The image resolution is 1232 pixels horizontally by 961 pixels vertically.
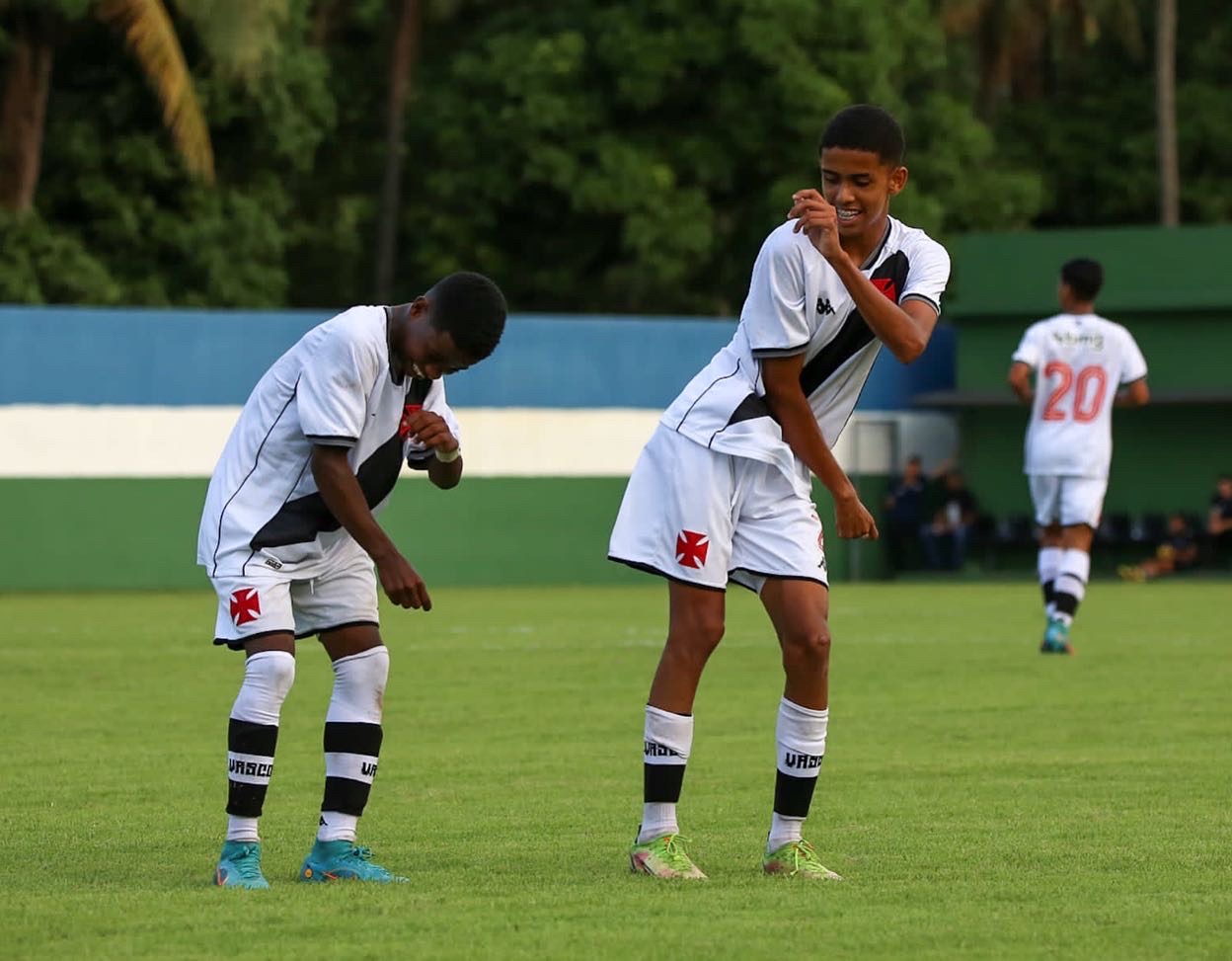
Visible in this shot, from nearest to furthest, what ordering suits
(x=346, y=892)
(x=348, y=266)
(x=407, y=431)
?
1. (x=346, y=892)
2. (x=407, y=431)
3. (x=348, y=266)

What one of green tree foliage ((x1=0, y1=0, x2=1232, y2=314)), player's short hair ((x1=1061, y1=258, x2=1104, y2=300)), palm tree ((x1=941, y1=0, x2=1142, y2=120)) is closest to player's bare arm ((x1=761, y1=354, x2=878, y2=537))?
player's short hair ((x1=1061, y1=258, x2=1104, y2=300))

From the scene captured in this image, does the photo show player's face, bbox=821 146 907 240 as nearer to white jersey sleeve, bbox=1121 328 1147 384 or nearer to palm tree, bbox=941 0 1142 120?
white jersey sleeve, bbox=1121 328 1147 384

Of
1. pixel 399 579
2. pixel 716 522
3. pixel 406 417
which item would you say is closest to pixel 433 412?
pixel 406 417

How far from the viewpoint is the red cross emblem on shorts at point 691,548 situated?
6941 millimetres

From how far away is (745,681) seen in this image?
13688 mm

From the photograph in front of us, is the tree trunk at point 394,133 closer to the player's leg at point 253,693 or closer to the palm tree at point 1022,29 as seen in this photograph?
the palm tree at point 1022,29

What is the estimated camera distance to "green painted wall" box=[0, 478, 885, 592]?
2438 centimetres

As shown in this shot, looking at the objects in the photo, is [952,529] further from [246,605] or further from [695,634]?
[246,605]

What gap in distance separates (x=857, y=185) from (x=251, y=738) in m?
2.32

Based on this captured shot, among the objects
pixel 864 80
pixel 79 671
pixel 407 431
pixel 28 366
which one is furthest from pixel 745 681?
pixel 864 80

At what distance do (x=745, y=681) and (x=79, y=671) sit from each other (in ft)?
13.3

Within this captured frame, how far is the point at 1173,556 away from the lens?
28.7 m

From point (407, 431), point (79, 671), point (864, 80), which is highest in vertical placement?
point (864, 80)

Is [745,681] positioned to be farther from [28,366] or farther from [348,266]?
[348,266]
